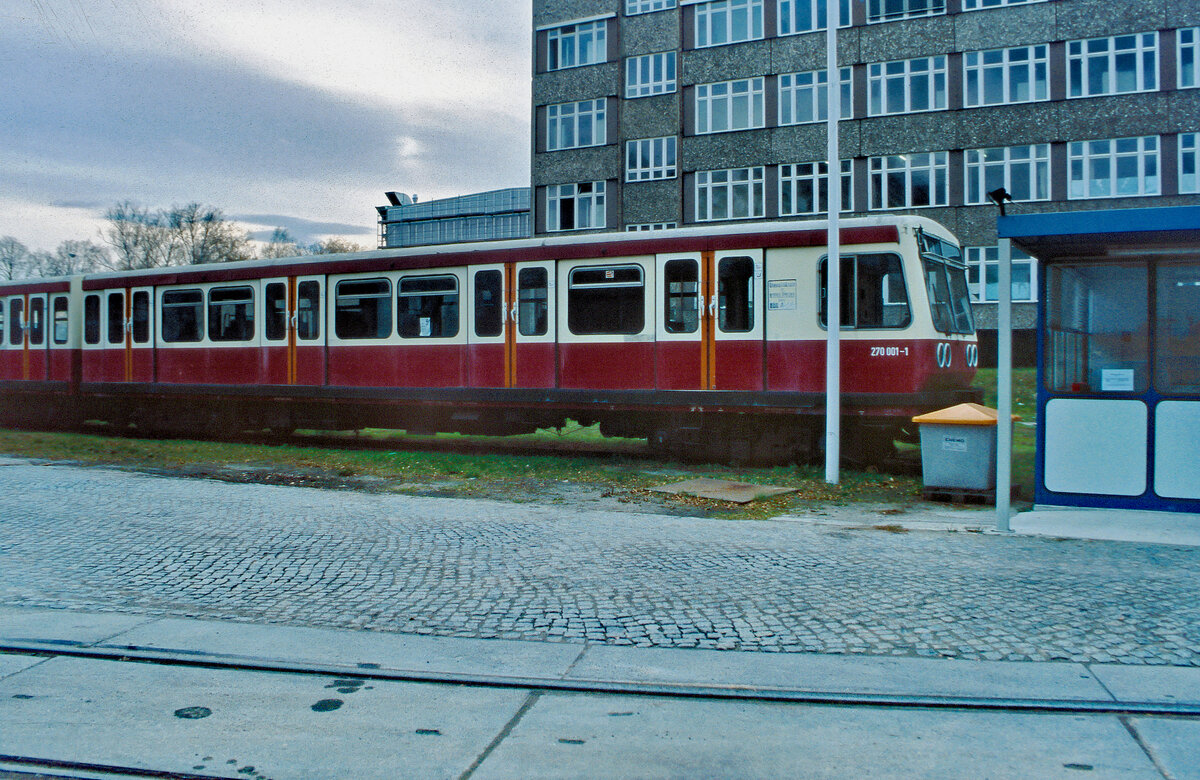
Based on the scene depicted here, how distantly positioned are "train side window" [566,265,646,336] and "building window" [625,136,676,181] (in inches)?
943

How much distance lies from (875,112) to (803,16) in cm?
451

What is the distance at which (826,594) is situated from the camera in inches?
242

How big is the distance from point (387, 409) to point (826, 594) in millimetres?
11897

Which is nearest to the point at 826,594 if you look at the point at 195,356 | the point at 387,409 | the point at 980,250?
the point at 387,409

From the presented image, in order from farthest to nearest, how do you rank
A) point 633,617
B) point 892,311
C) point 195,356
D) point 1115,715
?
1. point 195,356
2. point 892,311
3. point 633,617
4. point 1115,715

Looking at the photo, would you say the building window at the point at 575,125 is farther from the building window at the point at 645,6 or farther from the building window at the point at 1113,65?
the building window at the point at 1113,65

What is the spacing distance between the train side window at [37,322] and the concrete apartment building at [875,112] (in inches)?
851

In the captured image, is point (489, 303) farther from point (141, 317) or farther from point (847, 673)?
point (847, 673)

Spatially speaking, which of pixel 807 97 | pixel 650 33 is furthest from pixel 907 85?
pixel 650 33

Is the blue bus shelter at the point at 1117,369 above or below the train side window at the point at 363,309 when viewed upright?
below

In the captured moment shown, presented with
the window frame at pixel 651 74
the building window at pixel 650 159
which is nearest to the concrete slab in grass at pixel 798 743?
the building window at pixel 650 159

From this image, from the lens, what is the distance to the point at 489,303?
15.3m

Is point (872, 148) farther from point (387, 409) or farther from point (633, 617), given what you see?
point (633, 617)

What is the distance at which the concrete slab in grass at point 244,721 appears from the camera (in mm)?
3633
